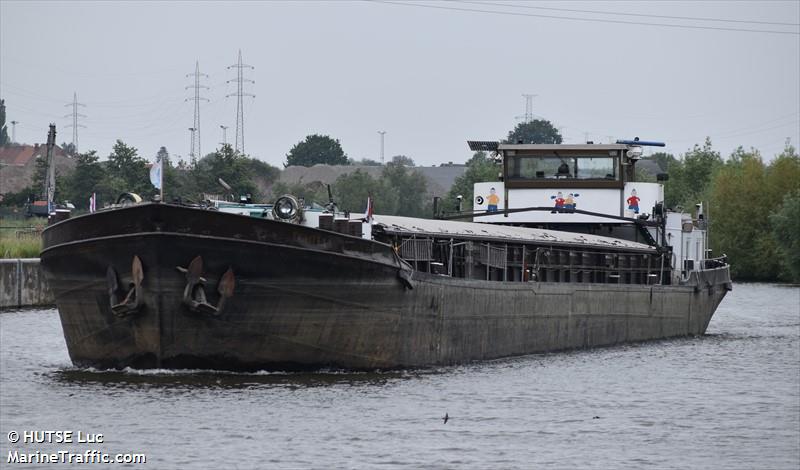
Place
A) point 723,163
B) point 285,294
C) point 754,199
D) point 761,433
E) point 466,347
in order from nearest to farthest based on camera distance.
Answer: point 761,433, point 285,294, point 466,347, point 754,199, point 723,163

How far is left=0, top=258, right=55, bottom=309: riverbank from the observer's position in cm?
4403

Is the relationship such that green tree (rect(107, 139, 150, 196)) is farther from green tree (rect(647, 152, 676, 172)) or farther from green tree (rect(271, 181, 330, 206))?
green tree (rect(647, 152, 676, 172))

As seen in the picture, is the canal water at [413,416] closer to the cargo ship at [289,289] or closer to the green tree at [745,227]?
the cargo ship at [289,289]

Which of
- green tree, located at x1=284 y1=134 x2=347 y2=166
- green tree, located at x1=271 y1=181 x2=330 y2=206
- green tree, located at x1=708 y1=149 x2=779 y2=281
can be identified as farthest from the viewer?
green tree, located at x1=284 y1=134 x2=347 y2=166

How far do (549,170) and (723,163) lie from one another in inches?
3028

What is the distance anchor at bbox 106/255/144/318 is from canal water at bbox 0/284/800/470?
115cm

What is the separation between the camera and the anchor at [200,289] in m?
23.0

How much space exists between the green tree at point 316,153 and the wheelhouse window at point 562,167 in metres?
108

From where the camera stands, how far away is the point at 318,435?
64.8 ft

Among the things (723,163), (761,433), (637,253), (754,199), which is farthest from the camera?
(723,163)

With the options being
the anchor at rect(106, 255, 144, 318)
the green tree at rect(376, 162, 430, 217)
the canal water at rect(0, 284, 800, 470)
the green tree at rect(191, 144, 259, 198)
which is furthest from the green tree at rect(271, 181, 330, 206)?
the anchor at rect(106, 255, 144, 318)

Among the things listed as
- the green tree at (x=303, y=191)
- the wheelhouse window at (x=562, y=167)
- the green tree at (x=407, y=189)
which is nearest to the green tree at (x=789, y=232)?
the green tree at (x=303, y=191)

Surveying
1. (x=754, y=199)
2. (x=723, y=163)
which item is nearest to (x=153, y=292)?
(x=754, y=199)

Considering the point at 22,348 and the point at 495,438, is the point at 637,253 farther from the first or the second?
the point at 495,438
